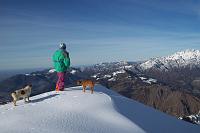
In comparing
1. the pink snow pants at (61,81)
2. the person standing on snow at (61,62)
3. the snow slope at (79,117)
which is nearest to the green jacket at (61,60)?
the person standing on snow at (61,62)

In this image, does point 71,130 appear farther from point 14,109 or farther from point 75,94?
point 75,94

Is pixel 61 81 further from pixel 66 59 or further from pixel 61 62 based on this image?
pixel 66 59

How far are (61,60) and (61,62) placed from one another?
0.19 metres

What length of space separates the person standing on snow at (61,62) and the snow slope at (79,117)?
215 centimetres

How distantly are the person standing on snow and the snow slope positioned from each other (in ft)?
7.07

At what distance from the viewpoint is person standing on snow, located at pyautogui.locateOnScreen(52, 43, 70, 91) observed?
2702 cm

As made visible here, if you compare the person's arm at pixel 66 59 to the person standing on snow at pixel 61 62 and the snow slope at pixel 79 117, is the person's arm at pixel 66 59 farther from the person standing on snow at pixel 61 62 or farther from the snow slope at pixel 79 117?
the snow slope at pixel 79 117

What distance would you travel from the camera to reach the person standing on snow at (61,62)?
88.6 ft

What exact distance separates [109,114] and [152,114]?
6.43 m

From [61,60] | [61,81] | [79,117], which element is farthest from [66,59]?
[79,117]

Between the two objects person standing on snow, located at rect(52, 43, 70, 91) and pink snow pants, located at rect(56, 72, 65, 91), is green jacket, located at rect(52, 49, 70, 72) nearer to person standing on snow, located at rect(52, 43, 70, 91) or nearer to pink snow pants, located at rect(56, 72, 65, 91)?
person standing on snow, located at rect(52, 43, 70, 91)

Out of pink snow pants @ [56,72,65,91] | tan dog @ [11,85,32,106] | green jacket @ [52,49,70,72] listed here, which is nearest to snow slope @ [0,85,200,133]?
tan dog @ [11,85,32,106]

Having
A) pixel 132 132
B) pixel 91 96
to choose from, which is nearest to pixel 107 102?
pixel 91 96

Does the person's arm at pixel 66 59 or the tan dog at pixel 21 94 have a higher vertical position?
the person's arm at pixel 66 59
